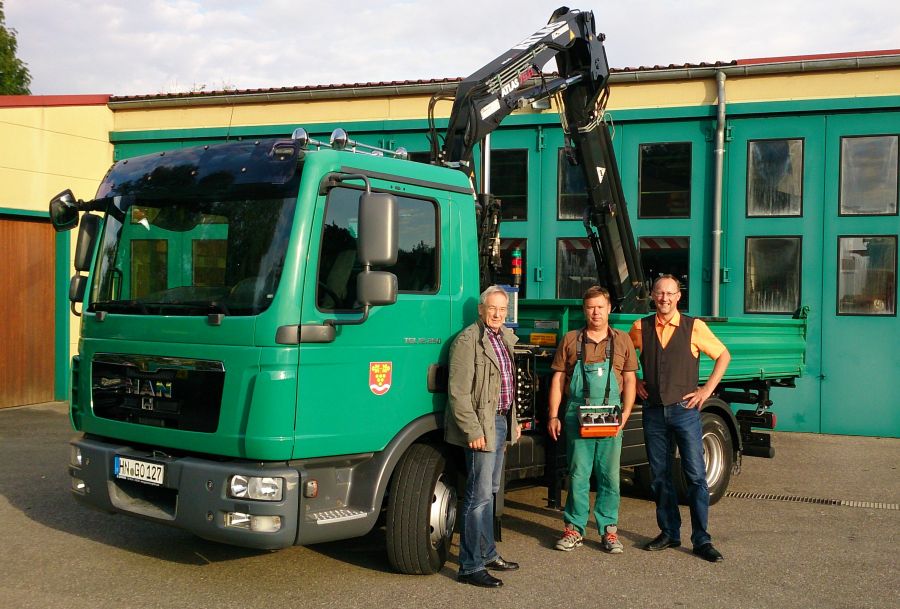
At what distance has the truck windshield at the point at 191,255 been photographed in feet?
15.6

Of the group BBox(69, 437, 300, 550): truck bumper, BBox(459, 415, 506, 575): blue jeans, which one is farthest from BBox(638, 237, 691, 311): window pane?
BBox(69, 437, 300, 550): truck bumper

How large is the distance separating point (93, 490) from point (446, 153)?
344 cm

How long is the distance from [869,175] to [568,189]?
3996 millimetres

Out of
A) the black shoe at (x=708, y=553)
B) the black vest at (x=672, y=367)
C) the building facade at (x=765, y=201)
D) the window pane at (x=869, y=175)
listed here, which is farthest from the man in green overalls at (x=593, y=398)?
the window pane at (x=869, y=175)

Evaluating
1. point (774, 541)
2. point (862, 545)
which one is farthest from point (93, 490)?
point (862, 545)

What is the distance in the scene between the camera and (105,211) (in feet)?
18.3

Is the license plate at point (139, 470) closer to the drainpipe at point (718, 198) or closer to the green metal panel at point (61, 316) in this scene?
the drainpipe at point (718, 198)

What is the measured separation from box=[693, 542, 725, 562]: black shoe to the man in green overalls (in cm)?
54

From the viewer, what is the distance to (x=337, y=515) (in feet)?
15.8

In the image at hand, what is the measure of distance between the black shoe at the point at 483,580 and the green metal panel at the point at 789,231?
750cm

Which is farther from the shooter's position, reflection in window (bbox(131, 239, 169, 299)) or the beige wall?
the beige wall

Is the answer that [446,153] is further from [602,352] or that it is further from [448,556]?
[448,556]

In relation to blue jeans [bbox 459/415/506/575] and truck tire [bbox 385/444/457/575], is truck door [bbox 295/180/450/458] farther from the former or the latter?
blue jeans [bbox 459/415/506/575]

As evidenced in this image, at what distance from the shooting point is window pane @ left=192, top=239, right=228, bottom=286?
4.91 m
